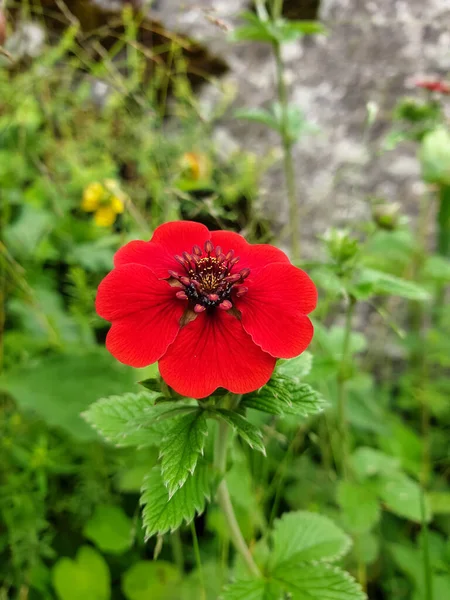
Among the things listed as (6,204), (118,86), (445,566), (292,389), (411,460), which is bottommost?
(411,460)

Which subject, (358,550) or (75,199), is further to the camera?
(75,199)

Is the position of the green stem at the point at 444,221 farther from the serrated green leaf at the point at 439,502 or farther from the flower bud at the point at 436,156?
the serrated green leaf at the point at 439,502

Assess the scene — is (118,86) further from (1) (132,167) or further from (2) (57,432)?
(1) (132,167)

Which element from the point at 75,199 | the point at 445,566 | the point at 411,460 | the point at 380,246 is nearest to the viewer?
the point at 445,566

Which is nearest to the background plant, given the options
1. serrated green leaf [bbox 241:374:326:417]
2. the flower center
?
serrated green leaf [bbox 241:374:326:417]

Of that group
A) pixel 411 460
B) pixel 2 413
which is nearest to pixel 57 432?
pixel 2 413
